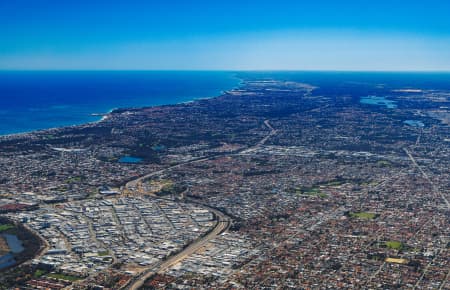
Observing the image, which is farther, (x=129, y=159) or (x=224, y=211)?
(x=129, y=159)

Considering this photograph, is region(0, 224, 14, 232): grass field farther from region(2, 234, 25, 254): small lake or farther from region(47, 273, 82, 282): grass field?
region(47, 273, 82, 282): grass field

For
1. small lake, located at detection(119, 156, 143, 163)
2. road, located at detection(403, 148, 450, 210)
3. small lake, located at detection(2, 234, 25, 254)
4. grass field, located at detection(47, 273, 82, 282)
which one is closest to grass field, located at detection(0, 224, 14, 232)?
small lake, located at detection(2, 234, 25, 254)

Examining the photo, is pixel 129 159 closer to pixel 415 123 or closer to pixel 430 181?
pixel 430 181

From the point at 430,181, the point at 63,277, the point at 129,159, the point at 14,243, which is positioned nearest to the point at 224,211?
the point at 14,243

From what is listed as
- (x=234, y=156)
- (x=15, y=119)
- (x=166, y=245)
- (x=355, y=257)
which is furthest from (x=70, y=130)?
(x=355, y=257)

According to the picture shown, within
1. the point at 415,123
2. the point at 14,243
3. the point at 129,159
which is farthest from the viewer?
the point at 415,123

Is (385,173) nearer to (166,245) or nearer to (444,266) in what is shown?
(444,266)

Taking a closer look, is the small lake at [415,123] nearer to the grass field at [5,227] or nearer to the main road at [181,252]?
the main road at [181,252]
